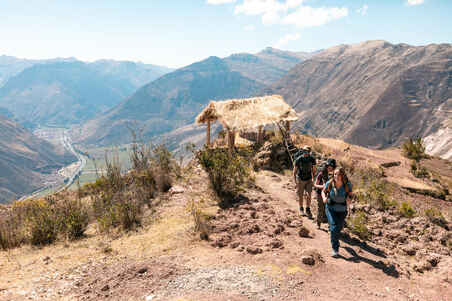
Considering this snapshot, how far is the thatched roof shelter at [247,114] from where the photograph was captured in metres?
13.5

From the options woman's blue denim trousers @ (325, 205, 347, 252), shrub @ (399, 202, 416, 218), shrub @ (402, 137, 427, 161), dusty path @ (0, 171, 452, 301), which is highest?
woman's blue denim trousers @ (325, 205, 347, 252)

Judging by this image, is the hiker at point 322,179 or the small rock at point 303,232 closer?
the hiker at point 322,179

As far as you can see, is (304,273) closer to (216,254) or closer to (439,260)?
(216,254)

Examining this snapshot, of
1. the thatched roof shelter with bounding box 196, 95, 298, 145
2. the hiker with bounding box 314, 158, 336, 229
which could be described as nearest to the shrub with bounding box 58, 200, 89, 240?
the hiker with bounding box 314, 158, 336, 229

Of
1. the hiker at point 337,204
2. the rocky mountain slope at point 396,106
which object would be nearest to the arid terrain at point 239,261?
the hiker at point 337,204

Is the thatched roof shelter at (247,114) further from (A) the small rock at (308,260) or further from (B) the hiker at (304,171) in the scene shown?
(A) the small rock at (308,260)

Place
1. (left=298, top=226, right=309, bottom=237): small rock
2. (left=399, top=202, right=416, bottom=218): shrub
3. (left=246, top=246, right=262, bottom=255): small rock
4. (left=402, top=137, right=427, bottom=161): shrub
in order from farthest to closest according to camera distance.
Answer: (left=402, top=137, right=427, bottom=161): shrub, (left=399, top=202, right=416, bottom=218): shrub, (left=298, top=226, right=309, bottom=237): small rock, (left=246, top=246, right=262, bottom=255): small rock

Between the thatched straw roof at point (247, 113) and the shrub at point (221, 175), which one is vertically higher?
the thatched straw roof at point (247, 113)

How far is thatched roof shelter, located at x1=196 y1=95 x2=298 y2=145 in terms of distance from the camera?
13.5m

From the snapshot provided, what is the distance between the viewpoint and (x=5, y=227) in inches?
251

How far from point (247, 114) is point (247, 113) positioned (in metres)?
0.10

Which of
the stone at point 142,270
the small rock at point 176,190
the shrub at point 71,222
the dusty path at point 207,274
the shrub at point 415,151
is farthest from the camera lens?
the shrub at point 415,151

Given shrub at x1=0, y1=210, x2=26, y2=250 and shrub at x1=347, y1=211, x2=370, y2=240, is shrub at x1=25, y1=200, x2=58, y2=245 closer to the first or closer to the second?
Result: shrub at x1=0, y1=210, x2=26, y2=250

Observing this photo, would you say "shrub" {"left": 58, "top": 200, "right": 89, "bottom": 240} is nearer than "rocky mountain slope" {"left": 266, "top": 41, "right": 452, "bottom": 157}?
Yes
